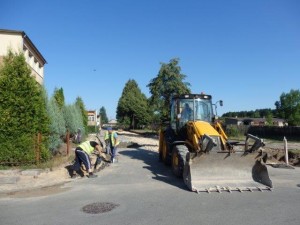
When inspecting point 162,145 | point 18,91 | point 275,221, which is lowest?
point 275,221

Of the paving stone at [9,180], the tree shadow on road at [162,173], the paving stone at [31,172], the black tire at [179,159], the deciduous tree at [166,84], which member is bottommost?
the tree shadow on road at [162,173]

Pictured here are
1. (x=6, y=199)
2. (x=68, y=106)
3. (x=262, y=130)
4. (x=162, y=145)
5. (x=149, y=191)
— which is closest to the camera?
(x=6, y=199)

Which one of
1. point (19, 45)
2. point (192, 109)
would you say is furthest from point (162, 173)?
point (19, 45)

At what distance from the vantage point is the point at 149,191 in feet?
29.7

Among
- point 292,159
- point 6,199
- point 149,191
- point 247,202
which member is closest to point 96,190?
point 149,191

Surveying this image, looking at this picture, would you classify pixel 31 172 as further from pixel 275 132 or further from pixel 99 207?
pixel 275 132

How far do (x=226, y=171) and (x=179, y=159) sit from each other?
1516 mm

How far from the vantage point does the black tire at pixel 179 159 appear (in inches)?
405

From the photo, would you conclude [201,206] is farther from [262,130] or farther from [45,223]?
[262,130]

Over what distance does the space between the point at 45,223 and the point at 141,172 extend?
20.2ft

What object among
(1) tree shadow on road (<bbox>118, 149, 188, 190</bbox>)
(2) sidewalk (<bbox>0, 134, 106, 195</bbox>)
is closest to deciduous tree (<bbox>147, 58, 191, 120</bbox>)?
(1) tree shadow on road (<bbox>118, 149, 188, 190</bbox>)

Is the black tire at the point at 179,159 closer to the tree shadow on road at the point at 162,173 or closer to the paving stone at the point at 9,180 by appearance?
the tree shadow on road at the point at 162,173

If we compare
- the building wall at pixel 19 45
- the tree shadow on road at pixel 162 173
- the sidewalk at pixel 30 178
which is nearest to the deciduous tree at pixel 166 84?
the building wall at pixel 19 45

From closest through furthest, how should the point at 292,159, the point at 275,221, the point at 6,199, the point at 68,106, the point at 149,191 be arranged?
the point at 275,221, the point at 6,199, the point at 149,191, the point at 292,159, the point at 68,106
